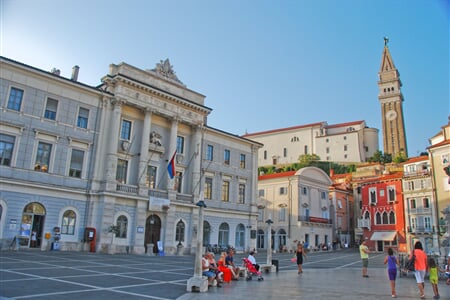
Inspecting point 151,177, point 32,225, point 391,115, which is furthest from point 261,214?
point 391,115

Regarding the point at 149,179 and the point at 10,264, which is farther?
the point at 149,179

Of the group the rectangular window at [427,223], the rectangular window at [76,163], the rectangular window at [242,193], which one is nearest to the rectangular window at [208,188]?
the rectangular window at [242,193]

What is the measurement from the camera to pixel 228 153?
41531 mm

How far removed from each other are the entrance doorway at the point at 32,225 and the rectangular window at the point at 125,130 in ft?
29.1

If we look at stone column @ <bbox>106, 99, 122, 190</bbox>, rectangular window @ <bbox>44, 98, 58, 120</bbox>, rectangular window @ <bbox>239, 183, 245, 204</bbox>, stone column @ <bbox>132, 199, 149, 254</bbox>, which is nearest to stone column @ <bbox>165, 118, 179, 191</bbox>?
stone column @ <bbox>132, 199, 149, 254</bbox>

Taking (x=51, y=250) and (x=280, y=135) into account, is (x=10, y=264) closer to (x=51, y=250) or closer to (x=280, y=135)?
(x=51, y=250)

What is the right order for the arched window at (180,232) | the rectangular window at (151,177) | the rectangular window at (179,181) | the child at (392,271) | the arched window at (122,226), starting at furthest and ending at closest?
the rectangular window at (179,181), the arched window at (180,232), the rectangular window at (151,177), the arched window at (122,226), the child at (392,271)

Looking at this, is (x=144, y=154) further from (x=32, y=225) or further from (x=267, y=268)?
(x=267, y=268)

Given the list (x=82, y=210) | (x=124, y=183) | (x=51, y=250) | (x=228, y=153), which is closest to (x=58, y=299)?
(x=51, y=250)

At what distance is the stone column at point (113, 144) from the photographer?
98.1ft

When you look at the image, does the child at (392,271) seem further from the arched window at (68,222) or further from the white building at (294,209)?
the white building at (294,209)

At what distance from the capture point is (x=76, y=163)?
29078 millimetres

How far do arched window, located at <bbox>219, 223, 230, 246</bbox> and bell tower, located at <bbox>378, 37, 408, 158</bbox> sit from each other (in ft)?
298

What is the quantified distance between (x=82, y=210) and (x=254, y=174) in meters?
21.0
